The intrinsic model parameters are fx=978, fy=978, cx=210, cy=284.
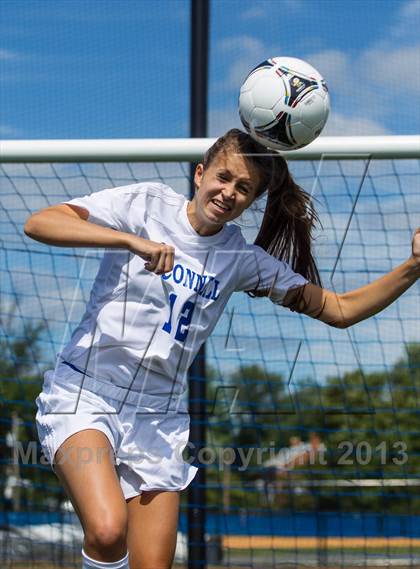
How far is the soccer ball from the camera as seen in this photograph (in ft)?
9.67

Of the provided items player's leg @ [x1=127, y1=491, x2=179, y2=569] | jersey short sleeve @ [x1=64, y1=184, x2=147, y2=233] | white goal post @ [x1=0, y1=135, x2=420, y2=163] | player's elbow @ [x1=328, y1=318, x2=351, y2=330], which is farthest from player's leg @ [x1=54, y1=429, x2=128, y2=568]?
white goal post @ [x1=0, y1=135, x2=420, y2=163]

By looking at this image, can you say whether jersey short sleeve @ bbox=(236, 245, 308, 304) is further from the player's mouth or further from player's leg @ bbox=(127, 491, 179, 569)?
player's leg @ bbox=(127, 491, 179, 569)

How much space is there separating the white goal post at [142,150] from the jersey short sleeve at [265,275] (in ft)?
1.79

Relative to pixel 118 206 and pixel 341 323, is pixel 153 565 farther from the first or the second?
pixel 118 206

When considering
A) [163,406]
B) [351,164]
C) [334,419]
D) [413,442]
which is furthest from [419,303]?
[334,419]

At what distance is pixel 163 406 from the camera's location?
291 centimetres

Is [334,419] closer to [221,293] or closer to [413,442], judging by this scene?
[413,442]

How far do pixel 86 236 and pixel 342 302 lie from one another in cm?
90

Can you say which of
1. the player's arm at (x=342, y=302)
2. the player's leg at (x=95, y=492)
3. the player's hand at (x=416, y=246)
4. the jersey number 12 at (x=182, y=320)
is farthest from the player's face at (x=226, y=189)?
the player's leg at (x=95, y=492)

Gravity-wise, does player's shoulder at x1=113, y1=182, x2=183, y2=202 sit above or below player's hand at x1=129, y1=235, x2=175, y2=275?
above

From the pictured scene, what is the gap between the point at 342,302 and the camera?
3.10m

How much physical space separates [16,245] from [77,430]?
1.90 m

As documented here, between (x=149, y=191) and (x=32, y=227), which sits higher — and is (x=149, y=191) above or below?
above

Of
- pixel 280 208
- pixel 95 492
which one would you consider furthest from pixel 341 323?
pixel 95 492
